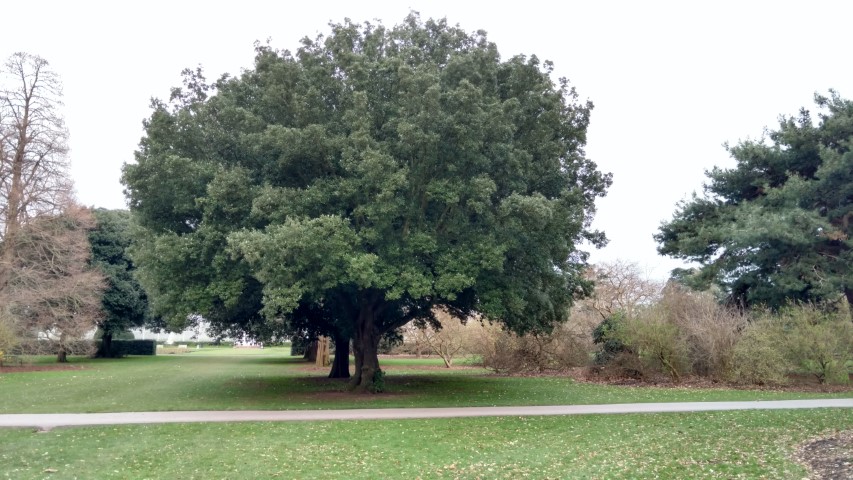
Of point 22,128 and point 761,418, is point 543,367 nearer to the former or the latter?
point 761,418

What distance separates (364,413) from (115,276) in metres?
35.6

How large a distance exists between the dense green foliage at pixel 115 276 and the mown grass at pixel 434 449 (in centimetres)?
3504

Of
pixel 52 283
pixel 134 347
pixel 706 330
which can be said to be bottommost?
pixel 134 347

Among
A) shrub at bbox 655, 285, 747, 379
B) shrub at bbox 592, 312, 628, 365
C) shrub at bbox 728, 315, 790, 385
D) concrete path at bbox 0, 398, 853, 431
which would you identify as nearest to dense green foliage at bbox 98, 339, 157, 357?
shrub at bbox 592, 312, 628, 365

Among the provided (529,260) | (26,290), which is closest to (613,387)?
(529,260)

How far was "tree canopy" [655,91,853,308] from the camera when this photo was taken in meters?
27.5

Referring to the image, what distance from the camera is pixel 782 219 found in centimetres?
2744

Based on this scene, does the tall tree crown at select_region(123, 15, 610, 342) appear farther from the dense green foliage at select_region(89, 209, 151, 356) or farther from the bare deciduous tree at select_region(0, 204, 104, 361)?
the dense green foliage at select_region(89, 209, 151, 356)

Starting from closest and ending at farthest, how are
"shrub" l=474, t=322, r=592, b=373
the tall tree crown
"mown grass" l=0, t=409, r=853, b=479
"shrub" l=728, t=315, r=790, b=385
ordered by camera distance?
"mown grass" l=0, t=409, r=853, b=479 → the tall tree crown → "shrub" l=728, t=315, r=790, b=385 → "shrub" l=474, t=322, r=592, b=373

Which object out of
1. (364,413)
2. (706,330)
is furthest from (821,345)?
(364,413)

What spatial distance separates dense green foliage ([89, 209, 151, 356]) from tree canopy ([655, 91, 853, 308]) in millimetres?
36196

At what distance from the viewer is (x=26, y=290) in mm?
36125

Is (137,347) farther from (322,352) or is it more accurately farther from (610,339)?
(610,339)

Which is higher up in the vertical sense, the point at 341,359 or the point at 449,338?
the point at 449,338
